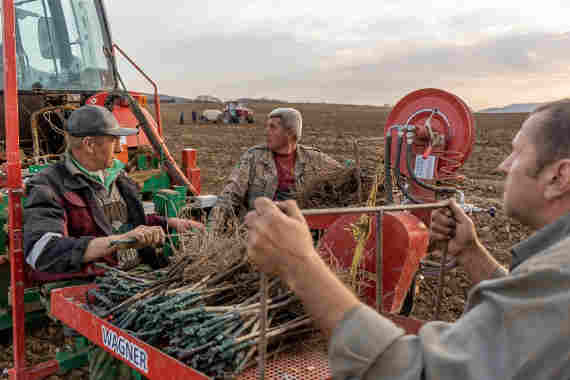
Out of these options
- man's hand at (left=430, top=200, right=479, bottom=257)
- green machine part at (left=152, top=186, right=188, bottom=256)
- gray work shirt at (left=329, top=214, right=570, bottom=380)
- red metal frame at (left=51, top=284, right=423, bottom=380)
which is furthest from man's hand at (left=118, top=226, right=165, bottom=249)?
gray work shirt at (left=329, top=214, right=570, bottom=380)

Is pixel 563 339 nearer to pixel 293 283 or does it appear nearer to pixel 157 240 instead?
pixel 293 283

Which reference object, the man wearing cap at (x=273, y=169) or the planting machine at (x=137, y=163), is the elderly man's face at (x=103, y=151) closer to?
the planting machine at (x=137, y=163)

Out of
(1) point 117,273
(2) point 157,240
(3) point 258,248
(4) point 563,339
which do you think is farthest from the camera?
(2) point 157,240

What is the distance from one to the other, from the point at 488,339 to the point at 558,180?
0.48 meters

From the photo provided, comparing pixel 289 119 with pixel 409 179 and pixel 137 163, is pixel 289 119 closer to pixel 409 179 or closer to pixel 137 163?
pixel 409 179

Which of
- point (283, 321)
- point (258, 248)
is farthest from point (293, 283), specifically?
point (283, 321)

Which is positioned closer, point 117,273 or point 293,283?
point 293,283

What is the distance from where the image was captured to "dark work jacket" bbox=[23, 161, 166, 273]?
2.67m

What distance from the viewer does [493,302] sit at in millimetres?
1006

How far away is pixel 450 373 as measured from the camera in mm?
960

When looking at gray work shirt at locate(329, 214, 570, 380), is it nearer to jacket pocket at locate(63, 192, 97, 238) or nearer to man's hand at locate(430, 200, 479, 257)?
man's hand at locate(430, 200, 479, 257)

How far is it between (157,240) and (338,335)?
1929 millimetres

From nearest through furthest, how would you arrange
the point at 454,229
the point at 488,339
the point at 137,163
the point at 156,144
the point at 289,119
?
the point at 488,339, the point at 454,229, the point at 289,119, the point at 156,144, the point at 137,163

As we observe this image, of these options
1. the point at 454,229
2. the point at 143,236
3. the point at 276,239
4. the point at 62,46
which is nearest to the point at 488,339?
the point at 276,239
